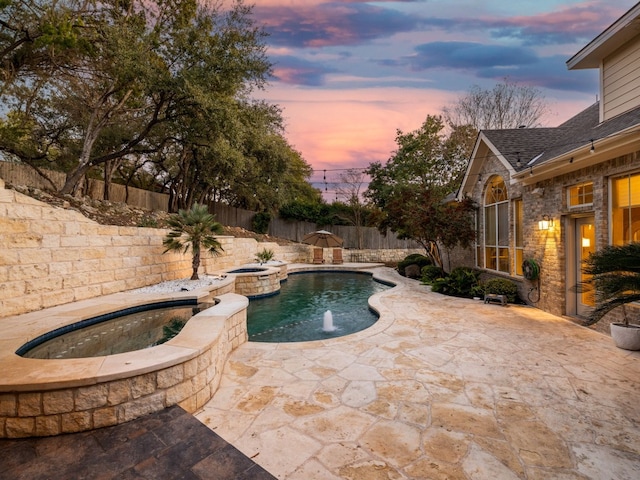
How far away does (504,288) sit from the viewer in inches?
313

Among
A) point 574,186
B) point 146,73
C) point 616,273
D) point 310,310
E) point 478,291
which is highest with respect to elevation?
point 146,73

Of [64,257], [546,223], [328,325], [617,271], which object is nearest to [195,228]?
[64,257]

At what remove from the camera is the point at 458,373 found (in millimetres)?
3850

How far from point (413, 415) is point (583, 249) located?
591 centimetres

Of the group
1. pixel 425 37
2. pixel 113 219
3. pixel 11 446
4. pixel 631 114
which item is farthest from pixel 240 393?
pixel 425 37

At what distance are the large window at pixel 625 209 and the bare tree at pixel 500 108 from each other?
49.8 ft

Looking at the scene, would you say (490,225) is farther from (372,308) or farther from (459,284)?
(372,308)

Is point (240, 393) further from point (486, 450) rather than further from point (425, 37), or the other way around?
point (425, 37)

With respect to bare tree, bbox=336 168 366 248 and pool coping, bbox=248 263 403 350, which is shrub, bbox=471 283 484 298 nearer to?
pool coping, bbox=248 263 403 350

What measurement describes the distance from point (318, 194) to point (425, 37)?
18.0m

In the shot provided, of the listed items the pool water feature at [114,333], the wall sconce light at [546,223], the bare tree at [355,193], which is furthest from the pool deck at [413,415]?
the bare tree at [355,193]

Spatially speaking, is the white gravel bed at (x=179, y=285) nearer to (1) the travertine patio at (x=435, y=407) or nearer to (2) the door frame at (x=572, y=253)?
(1) the travertine patio at (x=435, y=407)

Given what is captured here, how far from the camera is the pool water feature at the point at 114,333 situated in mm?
3660

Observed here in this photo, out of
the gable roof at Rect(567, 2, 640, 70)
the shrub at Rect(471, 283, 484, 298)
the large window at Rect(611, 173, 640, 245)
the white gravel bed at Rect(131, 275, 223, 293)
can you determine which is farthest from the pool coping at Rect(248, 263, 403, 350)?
the gable roof at Rect(567, 2, 640, 70)
